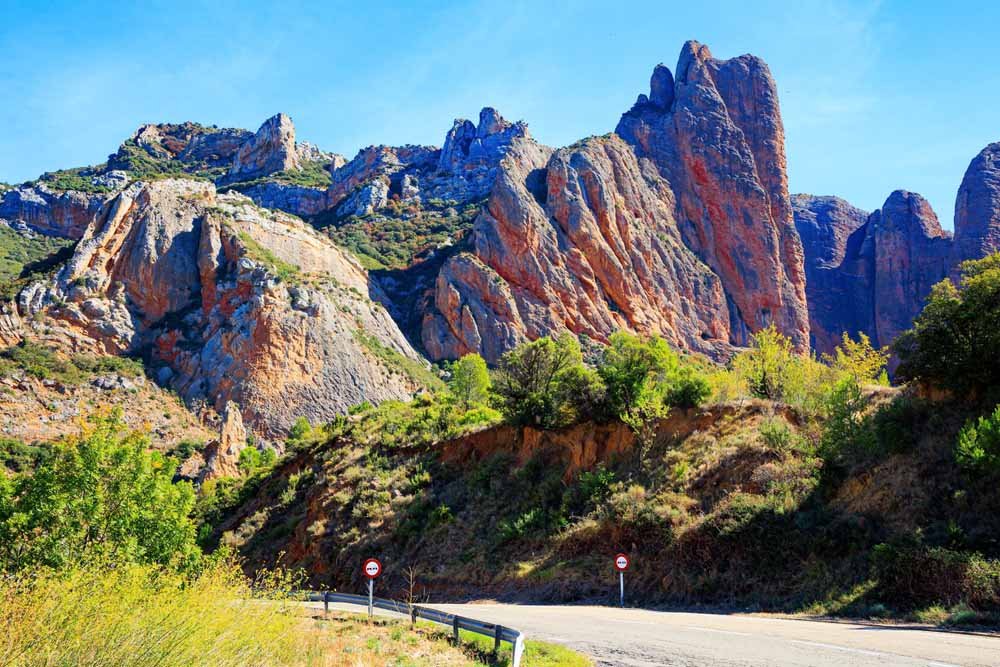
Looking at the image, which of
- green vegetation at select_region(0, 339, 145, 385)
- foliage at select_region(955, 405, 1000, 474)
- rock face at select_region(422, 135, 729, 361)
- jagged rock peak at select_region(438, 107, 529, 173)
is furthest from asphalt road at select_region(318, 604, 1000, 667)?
jagged rock peak at select_region(438, 107, 529, 173)

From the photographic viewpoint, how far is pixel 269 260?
74.6m

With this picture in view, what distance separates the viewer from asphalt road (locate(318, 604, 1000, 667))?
8.67m

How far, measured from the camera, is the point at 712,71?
127 m

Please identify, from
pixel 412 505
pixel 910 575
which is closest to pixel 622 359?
pixel 412 505

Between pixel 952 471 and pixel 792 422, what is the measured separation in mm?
7692

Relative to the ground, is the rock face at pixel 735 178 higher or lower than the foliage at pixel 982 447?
higher

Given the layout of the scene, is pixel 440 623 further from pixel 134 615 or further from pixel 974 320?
pixel 974 320

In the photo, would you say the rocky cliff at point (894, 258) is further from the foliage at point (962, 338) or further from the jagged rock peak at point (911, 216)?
the foliage at point (962, 338)

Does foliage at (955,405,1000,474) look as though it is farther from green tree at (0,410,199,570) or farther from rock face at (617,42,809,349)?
rock face at (617,42,809,349)

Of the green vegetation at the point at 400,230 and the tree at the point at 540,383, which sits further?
the green vegetation at the point at 400,230

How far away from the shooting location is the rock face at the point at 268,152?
525ft

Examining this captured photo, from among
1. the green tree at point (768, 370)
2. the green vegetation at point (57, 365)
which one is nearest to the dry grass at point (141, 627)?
the green tree at point (768, 370)

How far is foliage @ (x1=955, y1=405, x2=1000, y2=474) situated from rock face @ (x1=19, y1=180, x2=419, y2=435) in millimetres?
57687

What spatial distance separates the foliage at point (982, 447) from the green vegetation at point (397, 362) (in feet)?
196
